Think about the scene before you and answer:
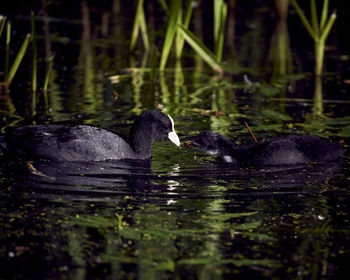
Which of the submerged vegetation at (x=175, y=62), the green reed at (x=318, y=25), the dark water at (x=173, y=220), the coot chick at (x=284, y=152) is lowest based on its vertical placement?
the dark water at (x=173, y=220)

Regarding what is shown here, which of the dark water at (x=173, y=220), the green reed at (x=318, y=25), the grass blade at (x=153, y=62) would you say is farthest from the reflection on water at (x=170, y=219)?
the green reed at (x=318, y=25)

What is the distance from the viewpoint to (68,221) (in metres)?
5.16

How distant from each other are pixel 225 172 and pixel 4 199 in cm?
209

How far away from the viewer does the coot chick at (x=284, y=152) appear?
6.82 m

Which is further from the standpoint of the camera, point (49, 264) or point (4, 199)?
point (4, 199)

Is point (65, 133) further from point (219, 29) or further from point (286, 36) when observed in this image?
point (286, 36)

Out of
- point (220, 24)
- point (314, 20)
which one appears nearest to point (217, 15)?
point (220, 24)

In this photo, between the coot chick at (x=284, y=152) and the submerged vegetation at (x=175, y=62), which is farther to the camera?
the submerged vegetation at (x=175, y=62)

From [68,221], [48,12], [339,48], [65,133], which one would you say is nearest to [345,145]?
[65,133]

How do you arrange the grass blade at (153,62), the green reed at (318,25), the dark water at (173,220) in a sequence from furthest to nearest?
the green reed at (318,25) → the grass blade at (153,62) → the dark water at (173,220)

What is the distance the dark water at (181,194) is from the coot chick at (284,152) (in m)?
0.12

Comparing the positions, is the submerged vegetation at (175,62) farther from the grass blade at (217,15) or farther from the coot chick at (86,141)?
the coot chick at (86,141)

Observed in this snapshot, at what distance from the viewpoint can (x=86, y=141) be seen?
707cm

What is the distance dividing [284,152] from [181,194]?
145cm
